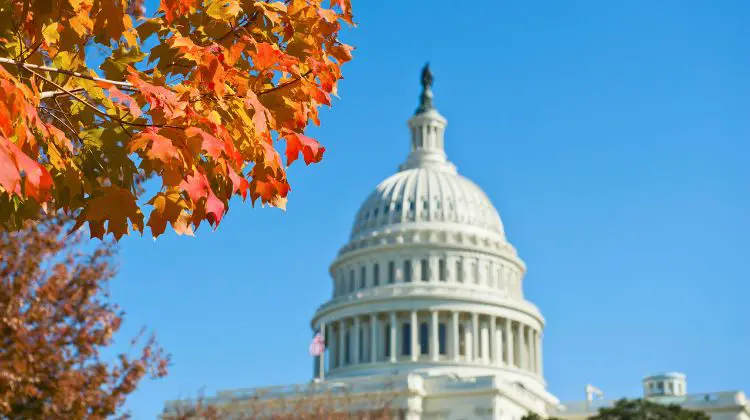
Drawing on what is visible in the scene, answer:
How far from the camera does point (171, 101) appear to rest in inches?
340

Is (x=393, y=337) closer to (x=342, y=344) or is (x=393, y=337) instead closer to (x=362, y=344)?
(x=362, y=344)

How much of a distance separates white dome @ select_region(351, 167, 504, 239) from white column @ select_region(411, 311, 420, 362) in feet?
40.4

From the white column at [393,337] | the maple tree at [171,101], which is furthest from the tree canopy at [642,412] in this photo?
the maple tree at [171,101]

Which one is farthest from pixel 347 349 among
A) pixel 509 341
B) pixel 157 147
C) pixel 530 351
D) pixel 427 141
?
pixel 157 147

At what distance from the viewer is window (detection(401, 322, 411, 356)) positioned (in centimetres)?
11625

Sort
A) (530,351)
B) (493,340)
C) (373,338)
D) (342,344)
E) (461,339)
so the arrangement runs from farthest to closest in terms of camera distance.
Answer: (530,351) < (342,344) < (461,339) < (493,340) < (373,338)

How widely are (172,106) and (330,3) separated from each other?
268cm

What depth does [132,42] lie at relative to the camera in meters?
10.4

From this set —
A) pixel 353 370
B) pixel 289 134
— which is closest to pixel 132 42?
pixel 289 134

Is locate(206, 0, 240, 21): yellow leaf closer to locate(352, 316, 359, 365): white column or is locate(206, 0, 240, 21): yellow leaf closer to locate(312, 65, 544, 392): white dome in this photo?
locate(312, 65, 544, 392): white dome

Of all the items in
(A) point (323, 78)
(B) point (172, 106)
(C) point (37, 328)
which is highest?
(C) point (37, 328)

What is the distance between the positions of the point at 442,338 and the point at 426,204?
16.7 metres

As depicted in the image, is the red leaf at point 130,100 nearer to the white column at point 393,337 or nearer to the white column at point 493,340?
the white column at point 393,337

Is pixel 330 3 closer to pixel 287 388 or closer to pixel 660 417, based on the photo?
pixel 660 417
